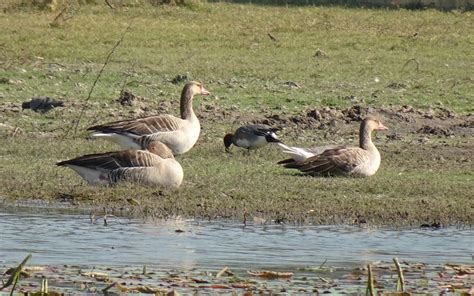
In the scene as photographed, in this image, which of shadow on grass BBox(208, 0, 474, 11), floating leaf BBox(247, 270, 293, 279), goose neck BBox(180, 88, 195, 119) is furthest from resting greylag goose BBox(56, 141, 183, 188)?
shadow on grass BBox(208, 0, 474, 11)

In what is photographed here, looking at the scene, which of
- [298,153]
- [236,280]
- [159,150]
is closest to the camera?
[236,280]

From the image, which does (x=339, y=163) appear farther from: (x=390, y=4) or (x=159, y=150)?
(x=390, y=4)

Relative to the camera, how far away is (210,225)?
1037 centimetres

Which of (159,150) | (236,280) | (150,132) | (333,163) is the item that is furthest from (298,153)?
(236,280)

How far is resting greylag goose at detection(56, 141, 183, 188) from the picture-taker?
11625mm

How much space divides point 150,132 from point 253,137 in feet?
4.13

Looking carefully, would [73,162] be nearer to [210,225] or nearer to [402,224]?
[210,225]

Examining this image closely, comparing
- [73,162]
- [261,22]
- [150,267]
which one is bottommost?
[150,267]

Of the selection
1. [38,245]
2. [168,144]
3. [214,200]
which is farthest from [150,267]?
[168,144]

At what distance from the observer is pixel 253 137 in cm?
1410

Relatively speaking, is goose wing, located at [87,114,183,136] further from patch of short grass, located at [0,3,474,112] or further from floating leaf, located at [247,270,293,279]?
floating leaf, located at [247,270,293,279]

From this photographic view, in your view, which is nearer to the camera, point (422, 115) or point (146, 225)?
point (146, 225)

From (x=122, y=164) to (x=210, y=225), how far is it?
5.27 feet

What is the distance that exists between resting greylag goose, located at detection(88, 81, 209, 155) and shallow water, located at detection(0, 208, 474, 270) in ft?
9.05
